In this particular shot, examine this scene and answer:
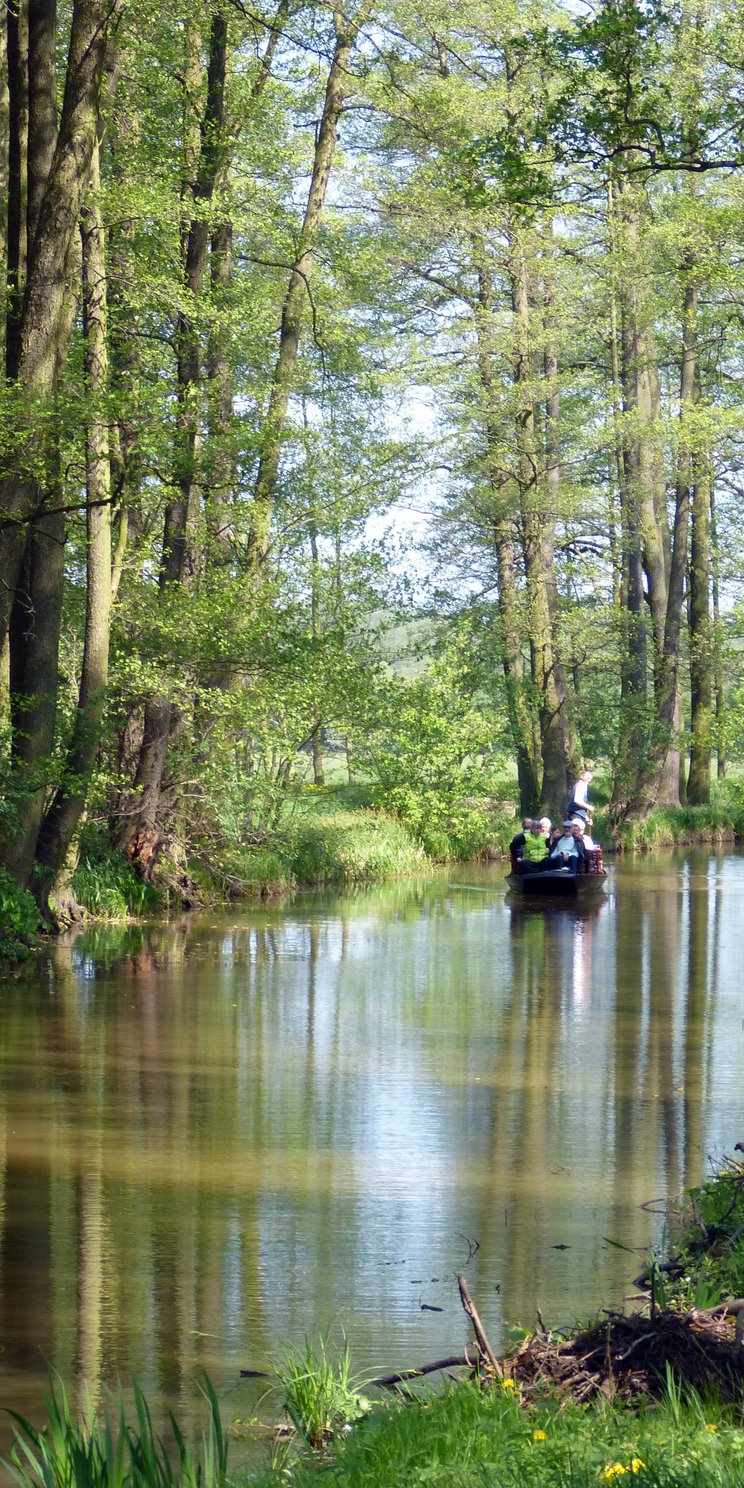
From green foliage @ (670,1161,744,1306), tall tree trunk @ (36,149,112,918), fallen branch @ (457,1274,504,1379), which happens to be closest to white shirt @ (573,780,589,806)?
tall tree trunk @ (36,149,112,918)

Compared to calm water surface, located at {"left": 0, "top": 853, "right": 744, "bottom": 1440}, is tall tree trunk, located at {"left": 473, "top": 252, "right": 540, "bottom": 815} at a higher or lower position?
higher

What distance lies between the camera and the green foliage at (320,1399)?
4.89 metres

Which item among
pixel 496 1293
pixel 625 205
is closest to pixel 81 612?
pixel 496 1293

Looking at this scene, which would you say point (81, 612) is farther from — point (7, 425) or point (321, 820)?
point (321, 820)

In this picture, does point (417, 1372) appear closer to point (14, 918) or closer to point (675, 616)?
point (14, 918)

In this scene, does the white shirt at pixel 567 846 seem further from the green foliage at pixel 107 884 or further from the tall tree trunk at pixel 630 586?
the tall tree trunk at pixel 630 586

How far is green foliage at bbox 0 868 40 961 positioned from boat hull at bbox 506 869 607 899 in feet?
29.7

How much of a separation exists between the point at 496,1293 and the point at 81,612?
47.2ft

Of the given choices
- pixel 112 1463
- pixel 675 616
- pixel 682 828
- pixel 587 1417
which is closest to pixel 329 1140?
pixel 587 1417

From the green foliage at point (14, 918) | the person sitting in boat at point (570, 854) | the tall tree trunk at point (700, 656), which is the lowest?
the green foliage at point (14, 918)

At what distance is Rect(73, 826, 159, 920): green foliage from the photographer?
1977 centimetres

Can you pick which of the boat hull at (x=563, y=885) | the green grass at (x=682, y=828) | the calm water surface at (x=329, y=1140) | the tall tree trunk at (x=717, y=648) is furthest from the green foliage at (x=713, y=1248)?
the tall tree trunk at (x=717, y=648)

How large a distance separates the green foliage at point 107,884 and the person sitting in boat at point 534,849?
6369 mm

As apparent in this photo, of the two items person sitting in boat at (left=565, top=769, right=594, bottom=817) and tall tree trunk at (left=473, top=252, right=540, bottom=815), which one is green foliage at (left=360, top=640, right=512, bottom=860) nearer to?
tall tree trunk at (left=473, top=252, right=540, bottom=815)
